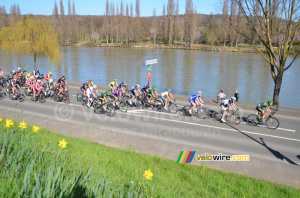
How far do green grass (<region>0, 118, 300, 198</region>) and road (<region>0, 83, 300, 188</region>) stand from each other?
120 centimetres

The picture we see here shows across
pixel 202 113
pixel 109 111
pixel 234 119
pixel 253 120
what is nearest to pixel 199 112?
pixel 202 113

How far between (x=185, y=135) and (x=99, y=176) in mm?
7785

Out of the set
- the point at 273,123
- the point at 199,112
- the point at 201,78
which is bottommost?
the point at 273,123

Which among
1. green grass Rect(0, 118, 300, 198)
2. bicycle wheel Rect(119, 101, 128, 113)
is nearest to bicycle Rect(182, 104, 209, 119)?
bicycle wheel Rect(119, 101, 128, 113)

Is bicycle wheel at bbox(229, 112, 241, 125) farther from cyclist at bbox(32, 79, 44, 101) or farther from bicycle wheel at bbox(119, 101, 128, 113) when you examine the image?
cyclist at bbox(32, 79, 44, 101)

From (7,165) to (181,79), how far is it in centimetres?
3202

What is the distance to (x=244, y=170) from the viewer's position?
908cm

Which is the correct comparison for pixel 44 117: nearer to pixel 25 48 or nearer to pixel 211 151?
pixel 211 151

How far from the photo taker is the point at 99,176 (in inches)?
196

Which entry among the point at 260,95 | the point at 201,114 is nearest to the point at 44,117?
the point at 201,114

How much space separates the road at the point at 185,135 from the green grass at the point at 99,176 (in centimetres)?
120

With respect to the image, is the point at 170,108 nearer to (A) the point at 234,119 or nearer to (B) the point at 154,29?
(A) the point at 234,119

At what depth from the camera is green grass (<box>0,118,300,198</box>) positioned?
140 inches

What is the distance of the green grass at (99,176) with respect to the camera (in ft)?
11.7
